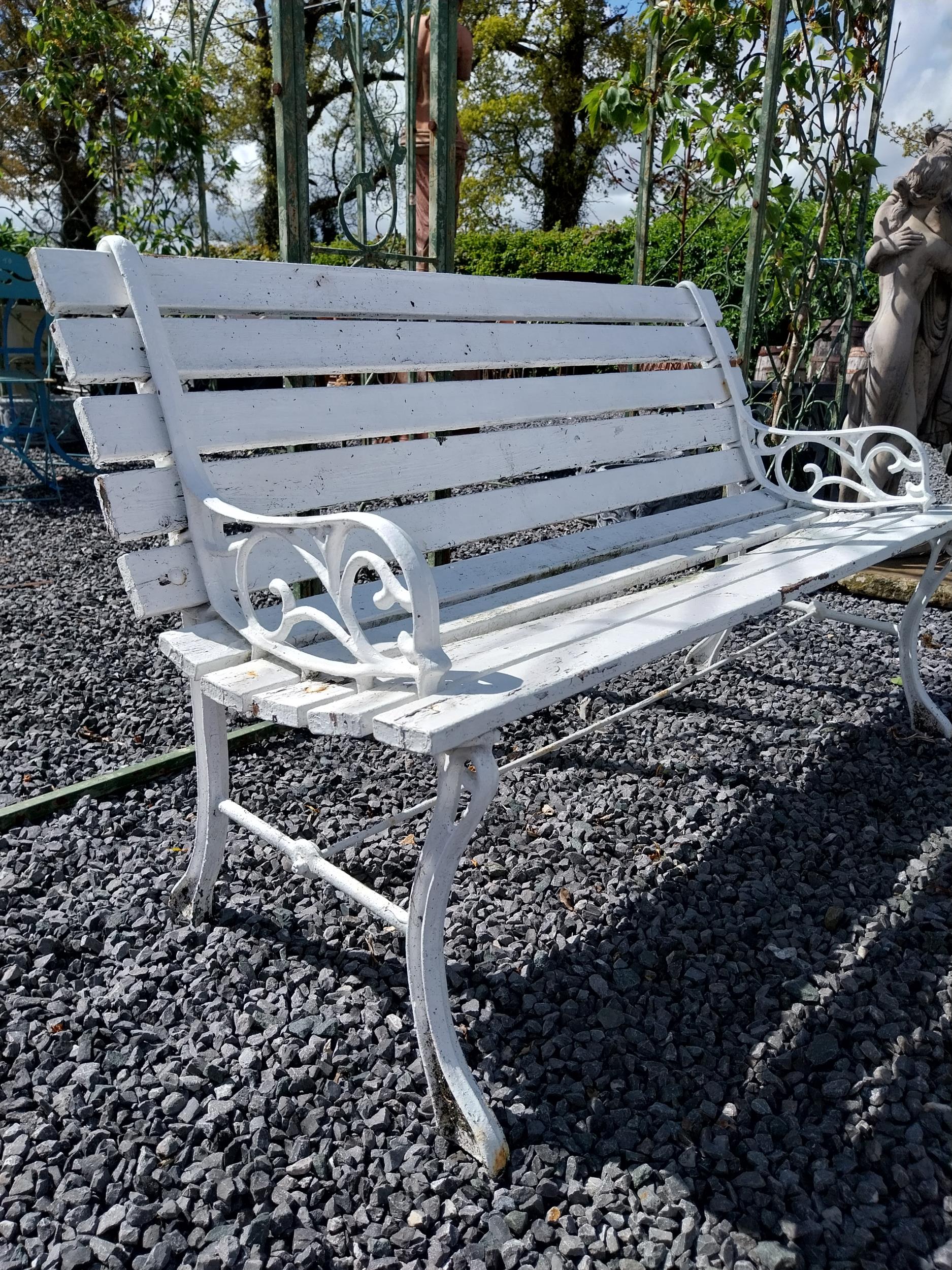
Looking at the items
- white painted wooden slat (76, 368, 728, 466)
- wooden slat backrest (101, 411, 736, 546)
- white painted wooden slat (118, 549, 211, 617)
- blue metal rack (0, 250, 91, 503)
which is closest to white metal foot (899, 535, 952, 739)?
wooden slat backrest (101, 411, 736, 546)

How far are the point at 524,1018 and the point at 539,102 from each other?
18800 millimetres

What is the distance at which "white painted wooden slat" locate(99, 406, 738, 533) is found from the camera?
5.64ft

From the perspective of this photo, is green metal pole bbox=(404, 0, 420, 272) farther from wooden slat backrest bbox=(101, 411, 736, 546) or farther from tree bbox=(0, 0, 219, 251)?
tree bbox=(0, 0, 219, 251)

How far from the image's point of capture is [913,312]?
14.1ft

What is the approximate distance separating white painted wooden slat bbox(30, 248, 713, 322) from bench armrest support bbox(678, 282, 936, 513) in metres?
0.45

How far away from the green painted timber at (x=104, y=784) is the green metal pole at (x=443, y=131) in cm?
164

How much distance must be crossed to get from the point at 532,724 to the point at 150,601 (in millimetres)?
1517

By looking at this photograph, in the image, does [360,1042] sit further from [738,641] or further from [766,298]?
[766,298]

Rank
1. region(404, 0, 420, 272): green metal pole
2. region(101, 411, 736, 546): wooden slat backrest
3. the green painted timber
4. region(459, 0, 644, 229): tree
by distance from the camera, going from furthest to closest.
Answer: region(459, 0, 644, 229): tree, region(404, 0, 420, 272): green metal pole, the green painted timber, region(101, 411, 736, 546): wooden slat backrest

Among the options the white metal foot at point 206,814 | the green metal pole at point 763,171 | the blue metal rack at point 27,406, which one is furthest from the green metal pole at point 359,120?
the blue metal rack at point 27,406

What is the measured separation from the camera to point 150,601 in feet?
5.57

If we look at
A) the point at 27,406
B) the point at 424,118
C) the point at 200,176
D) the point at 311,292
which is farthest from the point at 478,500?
the point at 27,406

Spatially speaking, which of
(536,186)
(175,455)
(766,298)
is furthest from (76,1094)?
(536,186)

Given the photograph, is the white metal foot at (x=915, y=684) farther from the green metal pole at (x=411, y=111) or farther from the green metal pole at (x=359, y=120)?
the green metal pole at (x=359, y=120)
